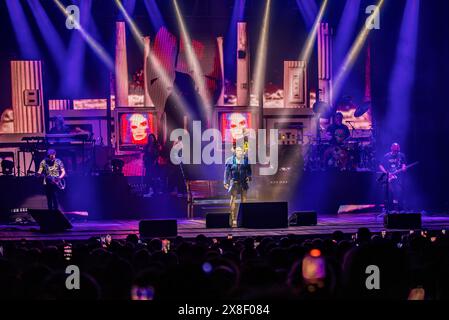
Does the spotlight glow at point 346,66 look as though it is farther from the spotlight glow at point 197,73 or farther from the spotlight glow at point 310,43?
the spotlight glow at point 197,73

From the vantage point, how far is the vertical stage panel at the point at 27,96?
2225 cm

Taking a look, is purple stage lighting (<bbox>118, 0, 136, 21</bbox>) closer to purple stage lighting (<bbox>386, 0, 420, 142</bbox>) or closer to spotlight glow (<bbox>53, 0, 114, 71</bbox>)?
spotlight glow (<bbox>53, 0, 114, 71</bbox>)

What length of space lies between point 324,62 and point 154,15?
7.17m

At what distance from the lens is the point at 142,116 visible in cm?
2314

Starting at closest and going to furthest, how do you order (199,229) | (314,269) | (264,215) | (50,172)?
(314,269)
(264,215)
(199,229)
(50,172)

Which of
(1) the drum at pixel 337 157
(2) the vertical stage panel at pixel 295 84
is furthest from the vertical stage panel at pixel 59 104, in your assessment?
(1) the drum at pixel 337 157

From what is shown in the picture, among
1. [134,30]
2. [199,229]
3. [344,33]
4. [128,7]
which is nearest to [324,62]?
[344,33]

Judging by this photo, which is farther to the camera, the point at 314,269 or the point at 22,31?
the point at 22,31

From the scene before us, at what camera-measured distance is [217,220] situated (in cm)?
1459

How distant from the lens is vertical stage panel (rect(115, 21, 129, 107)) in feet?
75.4

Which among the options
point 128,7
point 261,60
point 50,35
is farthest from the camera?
point 261,60

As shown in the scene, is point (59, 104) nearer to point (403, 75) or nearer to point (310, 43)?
point (310, 43)
